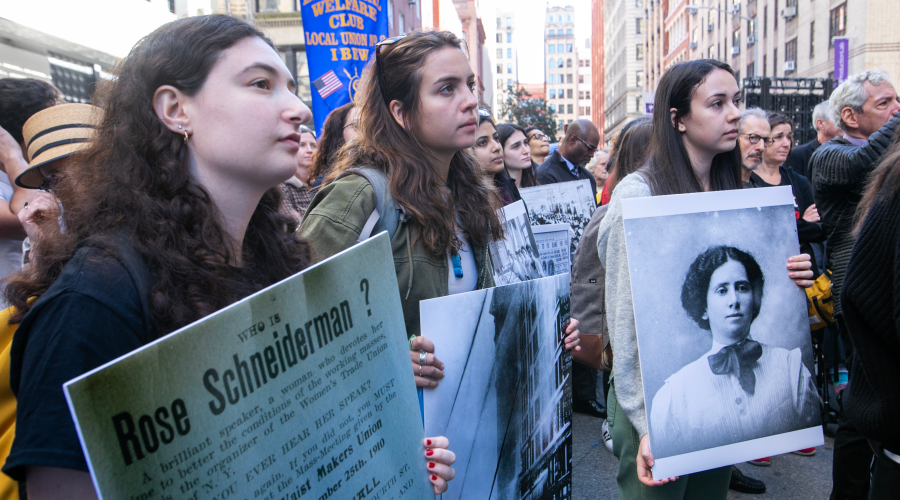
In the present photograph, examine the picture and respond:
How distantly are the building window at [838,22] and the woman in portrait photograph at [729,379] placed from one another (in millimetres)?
30962

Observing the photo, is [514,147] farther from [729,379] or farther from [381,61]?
[729,379]

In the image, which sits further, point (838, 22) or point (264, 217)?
point (838, 22)

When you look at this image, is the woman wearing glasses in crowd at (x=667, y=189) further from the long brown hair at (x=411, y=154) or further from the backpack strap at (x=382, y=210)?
the backpack strap at (x=382, y=210)

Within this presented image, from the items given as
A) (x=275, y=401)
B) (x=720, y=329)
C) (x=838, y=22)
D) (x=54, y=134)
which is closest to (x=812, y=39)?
(x=838, y=22)

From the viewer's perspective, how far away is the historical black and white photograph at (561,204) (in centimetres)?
451

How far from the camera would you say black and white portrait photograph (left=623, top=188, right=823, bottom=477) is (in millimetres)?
1878

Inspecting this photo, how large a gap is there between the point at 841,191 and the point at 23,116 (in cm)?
453

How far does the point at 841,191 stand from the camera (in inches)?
143

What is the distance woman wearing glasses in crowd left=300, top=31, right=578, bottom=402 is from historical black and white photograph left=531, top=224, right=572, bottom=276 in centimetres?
156

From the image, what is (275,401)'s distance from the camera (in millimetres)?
902

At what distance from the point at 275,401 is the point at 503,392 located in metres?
0.90

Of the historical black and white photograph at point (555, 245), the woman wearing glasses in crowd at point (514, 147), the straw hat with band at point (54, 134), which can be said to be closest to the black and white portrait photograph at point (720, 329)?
the historical black and white photograph at point (555, 245)

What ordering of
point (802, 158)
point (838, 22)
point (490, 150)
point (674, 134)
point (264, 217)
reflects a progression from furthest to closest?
point (838, 22) < point (802, 158) < point (490, 150) < point (674, 134) < point (264, 217)

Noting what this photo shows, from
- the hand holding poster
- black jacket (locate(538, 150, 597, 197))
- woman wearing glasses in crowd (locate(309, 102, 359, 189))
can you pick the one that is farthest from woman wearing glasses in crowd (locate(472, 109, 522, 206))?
the hand holding poster
